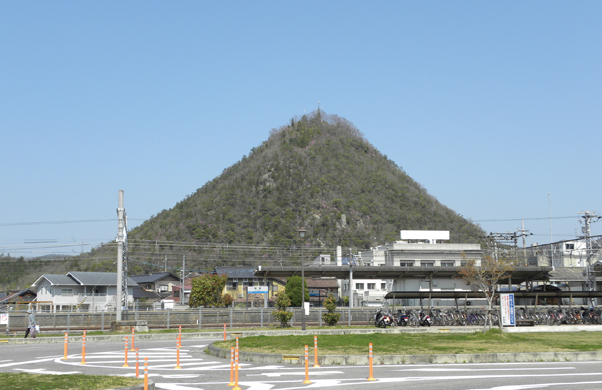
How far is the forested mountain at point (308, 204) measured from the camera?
398 feet

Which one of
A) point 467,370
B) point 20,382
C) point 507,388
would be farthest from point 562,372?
point 20,382

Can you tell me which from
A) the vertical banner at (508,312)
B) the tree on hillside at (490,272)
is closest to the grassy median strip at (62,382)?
the vertical banner at (508,312)

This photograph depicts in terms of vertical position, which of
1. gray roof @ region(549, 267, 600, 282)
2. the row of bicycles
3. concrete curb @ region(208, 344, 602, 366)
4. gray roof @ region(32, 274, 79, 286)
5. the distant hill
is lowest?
the row of bicycles

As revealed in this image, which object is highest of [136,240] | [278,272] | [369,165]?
[369,165]

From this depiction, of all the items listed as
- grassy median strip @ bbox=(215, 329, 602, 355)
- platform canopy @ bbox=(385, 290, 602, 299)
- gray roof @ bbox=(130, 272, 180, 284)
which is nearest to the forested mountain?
gray roof @ bbox=(130, 272, 180, 284)

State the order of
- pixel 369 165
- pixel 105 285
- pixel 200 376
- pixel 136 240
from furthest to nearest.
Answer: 1. pixel 369 165
2. pixel 136 240
3. pixel 105 285
4. pixel 200 376

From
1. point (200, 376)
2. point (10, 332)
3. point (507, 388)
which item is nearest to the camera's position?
point (507, 388)

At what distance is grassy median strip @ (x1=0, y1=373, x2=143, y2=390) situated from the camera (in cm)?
1173

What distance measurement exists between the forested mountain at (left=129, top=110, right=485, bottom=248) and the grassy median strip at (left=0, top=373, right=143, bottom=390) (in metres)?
103

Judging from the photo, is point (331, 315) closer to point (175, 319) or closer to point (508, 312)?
point (175, 319)

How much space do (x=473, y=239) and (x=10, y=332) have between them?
107307 millimetres

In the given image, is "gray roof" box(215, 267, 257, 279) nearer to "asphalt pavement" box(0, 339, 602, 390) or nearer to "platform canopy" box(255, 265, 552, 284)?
"platform canopy" box(255, 265, 552, 284)

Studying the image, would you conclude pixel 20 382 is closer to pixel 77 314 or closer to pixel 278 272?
pixel 77 314

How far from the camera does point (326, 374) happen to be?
15422 millimetres
